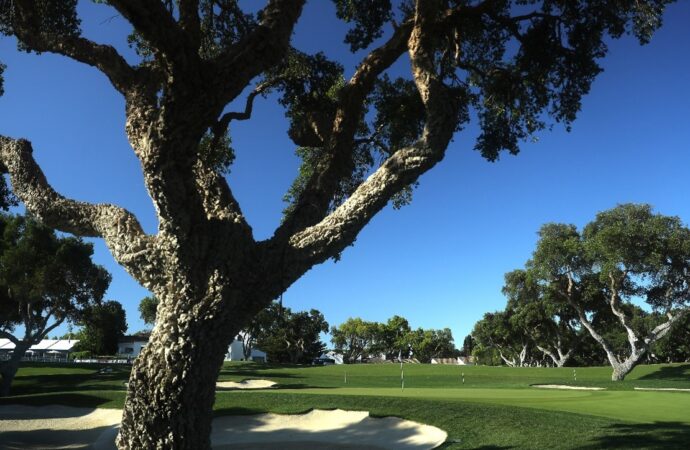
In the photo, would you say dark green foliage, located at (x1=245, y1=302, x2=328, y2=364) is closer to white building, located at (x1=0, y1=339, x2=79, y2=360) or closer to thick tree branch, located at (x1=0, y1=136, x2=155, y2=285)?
Answer: white building, located at (x1=0, y1=339, x2=79, y2=360)

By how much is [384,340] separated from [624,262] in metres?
63.3

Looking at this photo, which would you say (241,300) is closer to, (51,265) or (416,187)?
(416,187)

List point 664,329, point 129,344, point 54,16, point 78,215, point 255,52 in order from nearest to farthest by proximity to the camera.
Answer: point 255,52
point 78,215
point 54,16
point 664,329
point 129,344

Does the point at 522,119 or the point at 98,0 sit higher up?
the point at 98,0

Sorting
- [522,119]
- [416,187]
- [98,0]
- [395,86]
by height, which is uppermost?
[98,0]

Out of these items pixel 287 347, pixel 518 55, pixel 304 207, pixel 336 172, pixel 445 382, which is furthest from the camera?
pixel 287 347

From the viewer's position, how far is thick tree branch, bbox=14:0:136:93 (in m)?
5.46

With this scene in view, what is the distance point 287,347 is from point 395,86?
7203 centimetres

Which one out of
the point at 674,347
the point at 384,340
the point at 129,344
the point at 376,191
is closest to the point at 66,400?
the point at 376,191

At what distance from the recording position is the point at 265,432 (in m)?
13.7

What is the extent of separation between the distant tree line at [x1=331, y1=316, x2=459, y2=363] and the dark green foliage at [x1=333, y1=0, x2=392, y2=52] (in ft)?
269

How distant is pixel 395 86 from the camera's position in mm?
10086

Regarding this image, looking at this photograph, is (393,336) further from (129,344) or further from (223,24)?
(223,24)

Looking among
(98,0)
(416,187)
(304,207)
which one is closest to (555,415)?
(416,187)
